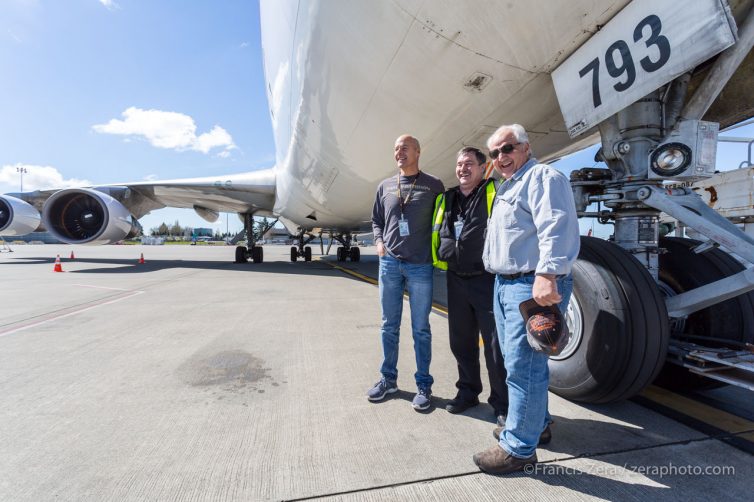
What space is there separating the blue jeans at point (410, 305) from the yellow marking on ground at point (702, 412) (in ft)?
4.74

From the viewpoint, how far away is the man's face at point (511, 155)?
1637 mm

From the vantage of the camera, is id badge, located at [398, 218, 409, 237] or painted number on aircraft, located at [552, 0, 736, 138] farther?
id badge, located at [398, 218, 409, 237]

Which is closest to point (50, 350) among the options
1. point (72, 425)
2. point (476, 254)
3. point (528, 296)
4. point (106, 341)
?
point (106, 341)

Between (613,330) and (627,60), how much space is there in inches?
56.2

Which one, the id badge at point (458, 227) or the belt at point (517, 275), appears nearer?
the belt at point (517, 275)

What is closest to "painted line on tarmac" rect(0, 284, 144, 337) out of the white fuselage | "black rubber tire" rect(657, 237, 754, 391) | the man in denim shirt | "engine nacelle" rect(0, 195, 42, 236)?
the white fuselage

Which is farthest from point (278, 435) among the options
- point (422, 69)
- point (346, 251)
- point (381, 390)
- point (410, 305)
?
point (346, 251)

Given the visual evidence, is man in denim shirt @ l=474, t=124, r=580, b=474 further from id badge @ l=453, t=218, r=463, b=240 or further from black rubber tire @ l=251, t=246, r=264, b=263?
black rubber tire @ l=251, t=246, r=264, b=263

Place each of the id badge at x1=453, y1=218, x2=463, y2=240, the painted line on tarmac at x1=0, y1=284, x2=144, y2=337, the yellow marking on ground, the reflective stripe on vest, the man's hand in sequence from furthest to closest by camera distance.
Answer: the painted line on tarmac at x1=0, y1=284, x2=144, y2=337
the reflective stripe on vest
the id badge at x1=453, y1=218, x2=463, y2=240
the yellow marking on ground
the man's hand

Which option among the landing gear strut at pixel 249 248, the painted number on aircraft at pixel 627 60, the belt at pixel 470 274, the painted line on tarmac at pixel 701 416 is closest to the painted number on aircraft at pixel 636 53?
the painted number on aircraft at pixel 627 60

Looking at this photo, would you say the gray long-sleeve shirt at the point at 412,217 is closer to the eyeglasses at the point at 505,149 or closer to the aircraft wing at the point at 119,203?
the eyeglasses at the point at 505,149

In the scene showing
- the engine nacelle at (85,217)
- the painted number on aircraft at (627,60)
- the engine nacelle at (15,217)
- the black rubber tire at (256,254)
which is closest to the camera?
the painted number on aircraft at (627,60)

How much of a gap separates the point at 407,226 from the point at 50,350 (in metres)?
3.23

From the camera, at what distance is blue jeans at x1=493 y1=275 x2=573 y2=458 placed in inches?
59.6
